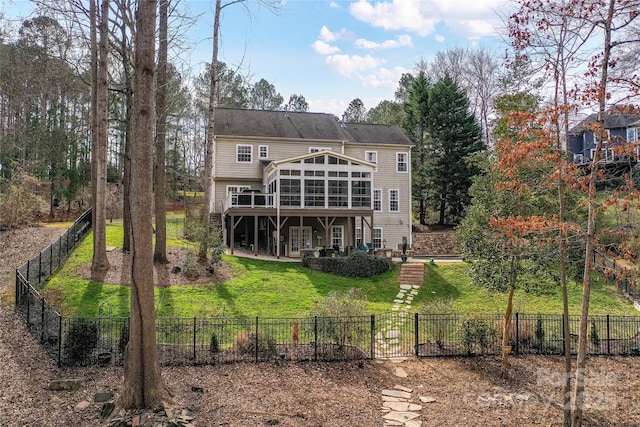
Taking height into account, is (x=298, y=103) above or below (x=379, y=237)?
above

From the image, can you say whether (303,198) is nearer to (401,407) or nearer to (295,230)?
(295,230)

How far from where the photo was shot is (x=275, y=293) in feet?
53.7

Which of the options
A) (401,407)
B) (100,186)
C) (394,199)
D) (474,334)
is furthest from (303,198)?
(401,407)

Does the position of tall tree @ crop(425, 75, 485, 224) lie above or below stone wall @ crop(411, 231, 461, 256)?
above

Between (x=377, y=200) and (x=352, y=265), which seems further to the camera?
(x=377, y=200)

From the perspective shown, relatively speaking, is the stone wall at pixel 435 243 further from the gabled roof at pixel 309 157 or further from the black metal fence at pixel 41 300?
the black metal fence at pixel 41 300

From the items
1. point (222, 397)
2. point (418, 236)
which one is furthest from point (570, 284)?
point (222, 397)

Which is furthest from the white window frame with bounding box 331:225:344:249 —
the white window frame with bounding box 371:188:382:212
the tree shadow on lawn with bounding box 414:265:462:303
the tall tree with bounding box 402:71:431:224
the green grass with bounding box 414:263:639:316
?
the tall tree with bounding box 402:71:431:224

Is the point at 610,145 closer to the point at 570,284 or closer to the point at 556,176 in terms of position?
the point at 556,176

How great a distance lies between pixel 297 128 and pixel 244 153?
14.2ft

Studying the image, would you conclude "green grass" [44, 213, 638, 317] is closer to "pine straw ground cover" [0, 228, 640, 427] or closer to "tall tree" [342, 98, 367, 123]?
"pine straw ground cover" [0, 228, 640, 427]

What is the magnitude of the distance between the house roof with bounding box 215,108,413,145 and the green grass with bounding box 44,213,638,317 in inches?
359

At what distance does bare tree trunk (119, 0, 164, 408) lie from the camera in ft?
22.6

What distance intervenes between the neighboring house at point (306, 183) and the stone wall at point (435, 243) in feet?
4.21
